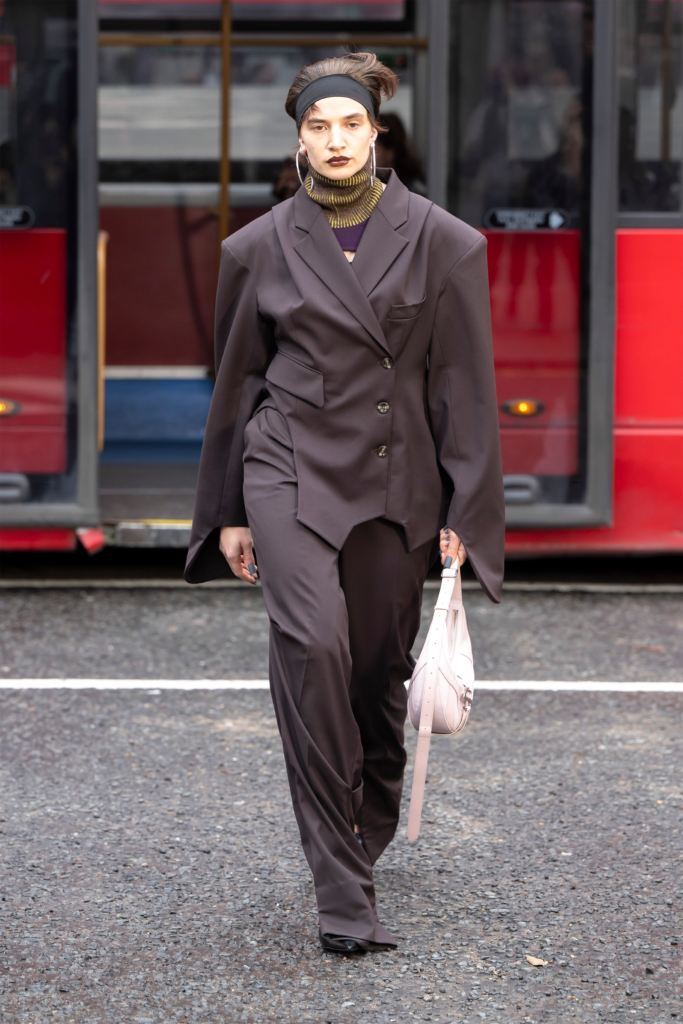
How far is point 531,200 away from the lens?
6.75 m

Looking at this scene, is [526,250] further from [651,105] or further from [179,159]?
[179,159]

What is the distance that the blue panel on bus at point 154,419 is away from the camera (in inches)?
339

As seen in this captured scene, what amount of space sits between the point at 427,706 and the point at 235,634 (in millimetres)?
2910

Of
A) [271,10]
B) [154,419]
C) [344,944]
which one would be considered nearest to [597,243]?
[271,10]

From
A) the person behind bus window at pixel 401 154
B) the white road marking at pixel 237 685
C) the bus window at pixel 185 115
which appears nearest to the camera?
the white road marking at pixel 237 685

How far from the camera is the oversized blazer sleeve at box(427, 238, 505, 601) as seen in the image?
3.43m

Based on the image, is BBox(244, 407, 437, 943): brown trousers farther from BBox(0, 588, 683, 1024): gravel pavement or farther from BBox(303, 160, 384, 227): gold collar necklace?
BBox(303, 160, 384, 227): gold collar necklace

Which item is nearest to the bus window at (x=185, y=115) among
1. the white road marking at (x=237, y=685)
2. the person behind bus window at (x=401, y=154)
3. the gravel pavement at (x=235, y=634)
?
the person behind bus window at (x=401, y=154)

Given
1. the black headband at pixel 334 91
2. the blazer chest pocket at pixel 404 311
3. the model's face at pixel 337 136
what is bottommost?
the blazer chest pocket at pixel 404 311

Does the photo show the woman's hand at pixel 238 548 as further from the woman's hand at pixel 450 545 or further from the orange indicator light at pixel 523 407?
the orange indicator light at pixel 523 407

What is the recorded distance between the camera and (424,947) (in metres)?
3.38

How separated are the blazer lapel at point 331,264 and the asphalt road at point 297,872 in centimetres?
128

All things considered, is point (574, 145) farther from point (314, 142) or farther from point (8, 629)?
point (314, 142)

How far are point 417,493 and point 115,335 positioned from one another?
20.9 ft
